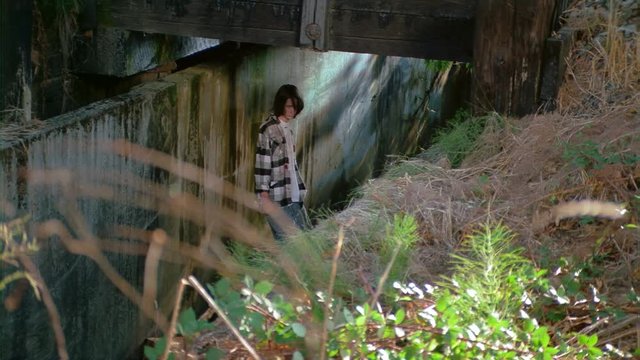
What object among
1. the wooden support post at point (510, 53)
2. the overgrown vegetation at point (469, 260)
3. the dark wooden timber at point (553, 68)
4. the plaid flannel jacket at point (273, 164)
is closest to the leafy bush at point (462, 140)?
the overgrown vegetation at point (469, 260)

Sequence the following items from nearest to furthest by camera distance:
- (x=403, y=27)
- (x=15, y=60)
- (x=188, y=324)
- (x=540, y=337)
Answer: (x=188, y=324), (x=540, y=337), (x=15, y=60), (x=403, y=27)

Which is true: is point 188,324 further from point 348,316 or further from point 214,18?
point 214,18

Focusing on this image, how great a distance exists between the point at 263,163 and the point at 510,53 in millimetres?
2086

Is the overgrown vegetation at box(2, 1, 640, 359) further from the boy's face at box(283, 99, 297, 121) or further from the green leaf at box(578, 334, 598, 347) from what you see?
the boy's face at box(283, 99, 297, 121)

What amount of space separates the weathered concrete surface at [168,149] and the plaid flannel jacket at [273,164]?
0.53 m

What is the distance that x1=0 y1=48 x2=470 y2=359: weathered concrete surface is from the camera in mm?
5277

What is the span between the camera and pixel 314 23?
6809 millimetres

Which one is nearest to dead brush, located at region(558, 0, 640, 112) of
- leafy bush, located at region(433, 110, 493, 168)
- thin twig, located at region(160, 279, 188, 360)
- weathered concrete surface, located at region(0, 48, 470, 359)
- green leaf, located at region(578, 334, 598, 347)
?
A: leafy bush, located at region(433, 110, 493, 168)

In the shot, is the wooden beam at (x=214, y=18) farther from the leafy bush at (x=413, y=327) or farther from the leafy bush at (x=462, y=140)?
the leafy bush at (x=413, y=327)

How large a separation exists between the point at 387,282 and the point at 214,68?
15.5 feet

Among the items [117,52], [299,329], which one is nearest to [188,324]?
[299,329]

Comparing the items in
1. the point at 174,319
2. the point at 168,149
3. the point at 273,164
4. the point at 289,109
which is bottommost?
the point at 273,164

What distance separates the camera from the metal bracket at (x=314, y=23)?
679 centimetres

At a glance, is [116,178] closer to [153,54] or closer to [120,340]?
[120,340]
